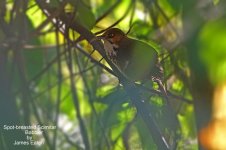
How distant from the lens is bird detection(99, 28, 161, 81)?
2.34 ft

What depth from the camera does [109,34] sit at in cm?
72

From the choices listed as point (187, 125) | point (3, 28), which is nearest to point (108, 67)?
point (3, 28)

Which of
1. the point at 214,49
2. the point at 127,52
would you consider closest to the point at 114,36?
the point at 127,52

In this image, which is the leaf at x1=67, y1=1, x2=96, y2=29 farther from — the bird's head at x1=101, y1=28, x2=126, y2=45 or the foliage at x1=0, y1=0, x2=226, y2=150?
the bird's head at x1=101, y1=28, x2=126, y2=45

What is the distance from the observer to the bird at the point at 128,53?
71 cm

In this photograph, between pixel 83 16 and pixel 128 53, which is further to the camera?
pixel 83 16

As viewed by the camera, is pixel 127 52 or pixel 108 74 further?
pixel 108 74

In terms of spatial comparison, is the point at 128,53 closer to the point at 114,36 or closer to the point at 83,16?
the point at 114,36

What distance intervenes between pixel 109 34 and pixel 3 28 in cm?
32

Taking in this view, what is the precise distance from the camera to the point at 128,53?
718 mm

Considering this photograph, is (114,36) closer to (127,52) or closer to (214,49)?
(127,52)

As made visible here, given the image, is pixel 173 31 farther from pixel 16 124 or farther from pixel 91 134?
pixel 16 124

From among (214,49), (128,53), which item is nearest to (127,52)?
(128,53)

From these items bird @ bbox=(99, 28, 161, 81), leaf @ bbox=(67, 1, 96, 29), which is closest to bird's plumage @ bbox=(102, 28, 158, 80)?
bird @ bbox=(99, 28, 161, 81)
